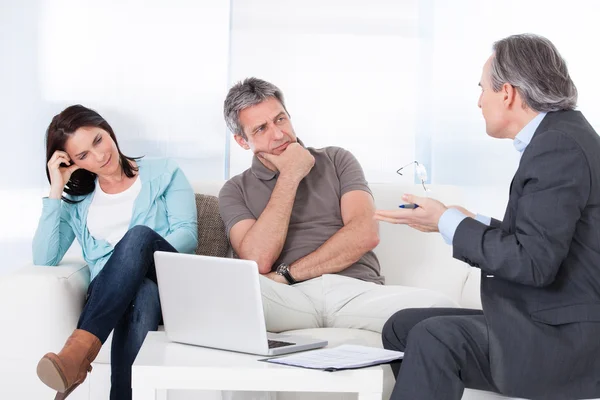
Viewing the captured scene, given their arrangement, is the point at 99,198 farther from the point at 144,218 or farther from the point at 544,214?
the point at 544,214

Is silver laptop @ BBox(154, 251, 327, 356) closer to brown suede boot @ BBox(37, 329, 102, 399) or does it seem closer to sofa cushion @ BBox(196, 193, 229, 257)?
brown suede boot @ BBox(37, 329, 102, 399)

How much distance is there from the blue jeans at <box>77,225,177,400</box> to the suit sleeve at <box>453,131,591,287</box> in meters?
1.13

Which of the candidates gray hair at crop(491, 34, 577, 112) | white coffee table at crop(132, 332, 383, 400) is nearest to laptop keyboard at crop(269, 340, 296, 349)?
white coffee table at crop(132, 332, 383, 400)

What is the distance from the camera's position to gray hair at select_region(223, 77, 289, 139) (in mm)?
3002

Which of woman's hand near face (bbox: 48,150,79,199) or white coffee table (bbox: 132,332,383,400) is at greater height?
woman's hand near face (bbox: 48,150,79,199)

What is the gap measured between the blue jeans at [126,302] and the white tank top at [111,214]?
433 millimetres

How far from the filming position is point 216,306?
1.94 m

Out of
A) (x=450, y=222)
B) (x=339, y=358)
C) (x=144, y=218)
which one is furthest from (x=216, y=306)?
(x=144, y=218)

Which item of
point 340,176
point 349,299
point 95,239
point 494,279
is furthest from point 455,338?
point 95,239

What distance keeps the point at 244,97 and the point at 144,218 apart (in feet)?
1.94

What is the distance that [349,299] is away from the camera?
2.65 m

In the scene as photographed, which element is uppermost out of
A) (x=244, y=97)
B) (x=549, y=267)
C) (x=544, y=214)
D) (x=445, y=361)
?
(x=244, y=97)

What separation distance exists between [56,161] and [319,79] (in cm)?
153

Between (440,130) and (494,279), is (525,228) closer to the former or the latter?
(494,279)
